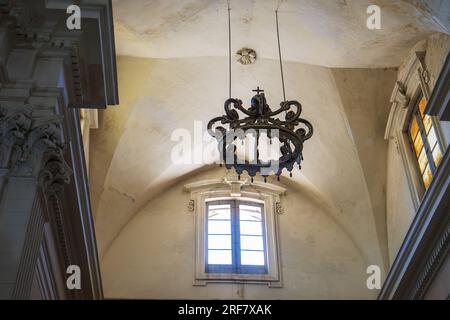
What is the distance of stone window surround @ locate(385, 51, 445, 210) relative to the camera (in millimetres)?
11007

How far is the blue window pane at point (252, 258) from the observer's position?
13.5 metres

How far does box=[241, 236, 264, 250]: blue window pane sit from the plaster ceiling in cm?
393

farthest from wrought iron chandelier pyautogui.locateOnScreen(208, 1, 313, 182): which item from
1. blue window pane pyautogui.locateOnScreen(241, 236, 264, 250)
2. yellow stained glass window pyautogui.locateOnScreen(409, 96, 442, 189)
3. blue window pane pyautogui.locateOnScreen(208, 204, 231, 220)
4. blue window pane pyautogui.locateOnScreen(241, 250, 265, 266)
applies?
blue window pane pyautogui.locateOnScreen(208, 204, 231, 220)

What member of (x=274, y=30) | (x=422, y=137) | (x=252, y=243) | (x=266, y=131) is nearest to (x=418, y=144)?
(x=422, y=137)

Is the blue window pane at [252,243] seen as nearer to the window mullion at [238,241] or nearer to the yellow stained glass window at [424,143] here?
the window mullion at [238,241]

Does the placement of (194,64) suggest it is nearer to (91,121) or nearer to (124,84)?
(124,84)

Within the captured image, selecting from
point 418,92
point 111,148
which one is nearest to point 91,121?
point 111,148

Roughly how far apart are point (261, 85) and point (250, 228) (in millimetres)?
3160

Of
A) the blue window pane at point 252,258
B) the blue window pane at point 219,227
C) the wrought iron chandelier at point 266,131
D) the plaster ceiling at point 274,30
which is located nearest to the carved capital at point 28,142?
the wrought iron chandelier at point 266,131

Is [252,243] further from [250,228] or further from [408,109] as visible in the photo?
[408,109]

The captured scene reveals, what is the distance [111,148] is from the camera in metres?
12.6
